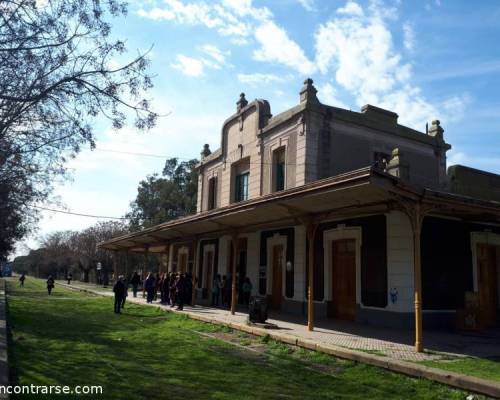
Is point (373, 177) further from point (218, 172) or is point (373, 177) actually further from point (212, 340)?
point (218, 172)

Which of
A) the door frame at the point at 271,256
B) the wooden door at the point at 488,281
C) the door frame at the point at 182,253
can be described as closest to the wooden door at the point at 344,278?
the door frame at the point at 271,256

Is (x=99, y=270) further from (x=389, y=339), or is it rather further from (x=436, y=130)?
(x=389, y=339)

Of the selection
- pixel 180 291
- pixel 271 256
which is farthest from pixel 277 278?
pixel 180 291

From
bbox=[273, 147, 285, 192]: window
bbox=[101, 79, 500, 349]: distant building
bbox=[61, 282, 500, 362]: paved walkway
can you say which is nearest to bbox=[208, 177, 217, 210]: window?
bbox=[101, 79, 500, 349]: distant building

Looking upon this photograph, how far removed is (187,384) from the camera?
20.9ft

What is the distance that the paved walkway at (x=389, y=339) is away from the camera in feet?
28.0

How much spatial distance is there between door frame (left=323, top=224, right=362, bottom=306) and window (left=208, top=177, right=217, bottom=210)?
10.3 m

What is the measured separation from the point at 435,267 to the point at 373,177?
5508 millimetres

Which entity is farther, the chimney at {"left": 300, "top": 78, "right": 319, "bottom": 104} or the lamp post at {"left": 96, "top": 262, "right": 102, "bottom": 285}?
the lamp post at {"left": 96, "top": 262, "right": 102, "bottom": 285}

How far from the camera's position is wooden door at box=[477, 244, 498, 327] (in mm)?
13672

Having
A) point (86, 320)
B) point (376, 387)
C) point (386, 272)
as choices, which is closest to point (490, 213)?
point (386, 272)

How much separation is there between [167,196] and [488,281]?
Result: 1617 inches

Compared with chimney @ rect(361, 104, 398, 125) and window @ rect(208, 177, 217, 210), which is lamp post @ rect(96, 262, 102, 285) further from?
chimney @ rect(361, 104, 398, 125)

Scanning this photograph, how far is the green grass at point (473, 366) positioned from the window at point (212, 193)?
1711 cm
